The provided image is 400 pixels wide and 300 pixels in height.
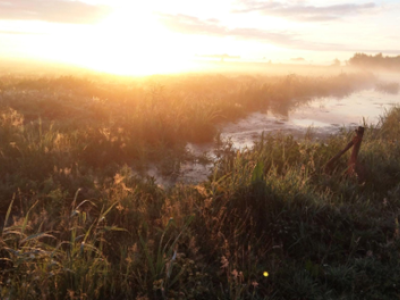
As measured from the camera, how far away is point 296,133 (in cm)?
965

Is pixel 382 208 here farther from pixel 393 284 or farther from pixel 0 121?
pixel 0 121

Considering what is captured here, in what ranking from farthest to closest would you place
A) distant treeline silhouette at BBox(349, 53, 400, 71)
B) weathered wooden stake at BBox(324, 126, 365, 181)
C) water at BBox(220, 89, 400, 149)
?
distant treeline silhouette at BBox(349, 53, 400, 71)
water at BBox(220, 89, 400, 149)
weathered wooden stake at BBox(324, 126, 365, 181)

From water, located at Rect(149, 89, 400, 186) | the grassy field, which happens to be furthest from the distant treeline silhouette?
the grassy field

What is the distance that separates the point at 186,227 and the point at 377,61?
186 ft

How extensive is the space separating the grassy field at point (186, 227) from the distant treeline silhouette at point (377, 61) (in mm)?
50767

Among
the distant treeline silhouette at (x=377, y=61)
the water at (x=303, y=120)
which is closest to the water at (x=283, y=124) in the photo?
the water at (x=303, y=120)

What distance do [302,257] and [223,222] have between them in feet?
3.03

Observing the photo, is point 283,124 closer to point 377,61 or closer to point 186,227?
point 186,227

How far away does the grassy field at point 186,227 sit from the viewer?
2.53m

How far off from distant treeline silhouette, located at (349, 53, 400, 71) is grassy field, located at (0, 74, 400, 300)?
50.8 metres

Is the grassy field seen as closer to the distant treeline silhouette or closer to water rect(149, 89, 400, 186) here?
water rect(149, 89, 400, 186)

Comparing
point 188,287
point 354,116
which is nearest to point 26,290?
point 188,287

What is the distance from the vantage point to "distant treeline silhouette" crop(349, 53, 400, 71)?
49219 mm

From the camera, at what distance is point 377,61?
49469mm
